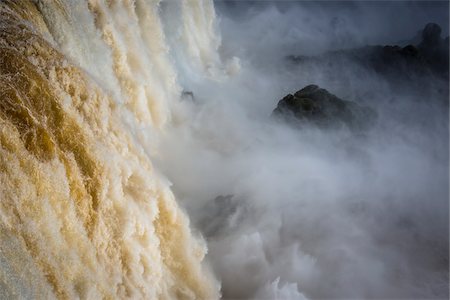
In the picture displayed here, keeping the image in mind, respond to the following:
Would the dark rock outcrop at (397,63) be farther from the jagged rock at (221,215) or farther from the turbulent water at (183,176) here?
the jagged rock at (221,215)

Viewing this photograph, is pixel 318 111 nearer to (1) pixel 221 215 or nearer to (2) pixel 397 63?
(1) pixel 221 215

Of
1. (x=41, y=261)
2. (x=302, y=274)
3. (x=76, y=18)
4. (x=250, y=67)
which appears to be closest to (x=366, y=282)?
(x=302, y=274)

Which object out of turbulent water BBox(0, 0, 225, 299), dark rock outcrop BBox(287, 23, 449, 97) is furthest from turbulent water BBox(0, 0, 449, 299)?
dark rock outcrop BBox(287, 23, 449, 97)

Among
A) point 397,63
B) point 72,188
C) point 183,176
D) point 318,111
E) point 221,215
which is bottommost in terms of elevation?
point 72,188

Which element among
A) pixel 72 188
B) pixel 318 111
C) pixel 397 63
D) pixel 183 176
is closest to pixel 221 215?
pixel 183 176

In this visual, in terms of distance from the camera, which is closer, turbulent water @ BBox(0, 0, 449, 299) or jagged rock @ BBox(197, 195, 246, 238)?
A: turbulent water @ BBox(0, 0, 449, 299)

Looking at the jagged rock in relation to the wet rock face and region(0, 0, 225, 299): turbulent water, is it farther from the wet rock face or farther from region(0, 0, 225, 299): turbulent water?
the wet rock face

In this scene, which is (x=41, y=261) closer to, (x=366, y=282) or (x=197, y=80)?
(x=366, y=282)
